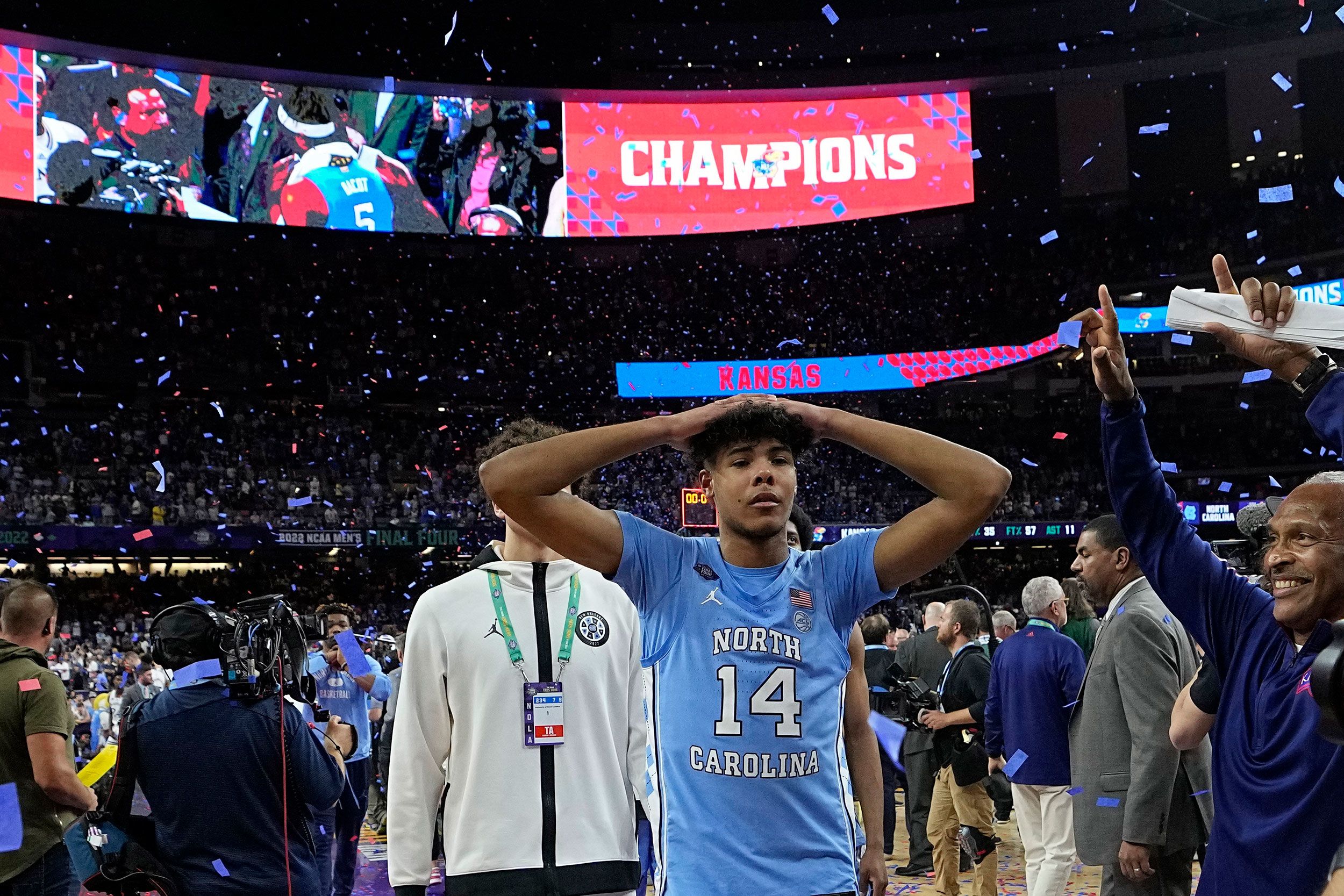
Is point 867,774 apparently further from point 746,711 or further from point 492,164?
point 492,164

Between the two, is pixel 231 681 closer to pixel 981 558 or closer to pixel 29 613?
pixel 29 613

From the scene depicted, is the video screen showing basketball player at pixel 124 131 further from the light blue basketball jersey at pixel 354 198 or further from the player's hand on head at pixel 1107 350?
the player's hand on head at pixel 1107 350

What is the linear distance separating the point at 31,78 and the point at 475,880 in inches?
1126

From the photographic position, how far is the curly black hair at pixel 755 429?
2609 millimetres

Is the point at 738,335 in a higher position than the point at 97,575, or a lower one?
higher

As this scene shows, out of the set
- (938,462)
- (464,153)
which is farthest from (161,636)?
(464,153)

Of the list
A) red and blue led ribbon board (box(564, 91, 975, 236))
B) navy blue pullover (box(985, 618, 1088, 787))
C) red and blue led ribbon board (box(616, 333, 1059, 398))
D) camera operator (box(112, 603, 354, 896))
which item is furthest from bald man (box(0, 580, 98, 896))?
red and blue led ribbon board (box(564, 91, 975, 236))

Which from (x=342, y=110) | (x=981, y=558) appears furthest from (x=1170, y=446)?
(x=342, y=110)

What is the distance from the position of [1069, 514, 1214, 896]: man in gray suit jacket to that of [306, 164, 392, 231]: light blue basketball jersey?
88.4 ft

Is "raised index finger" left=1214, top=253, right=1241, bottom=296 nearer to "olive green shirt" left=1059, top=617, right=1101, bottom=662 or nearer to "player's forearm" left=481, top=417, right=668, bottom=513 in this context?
"player's forearm" left=481, top=417, right=668, bottom=513

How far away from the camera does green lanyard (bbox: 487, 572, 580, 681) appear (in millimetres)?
3146

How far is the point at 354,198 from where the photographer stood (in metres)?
29.6

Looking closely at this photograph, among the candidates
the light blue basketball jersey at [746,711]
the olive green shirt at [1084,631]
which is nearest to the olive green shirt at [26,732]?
the light blue basketball jersey at [746,711]

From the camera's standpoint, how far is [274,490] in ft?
90.9
